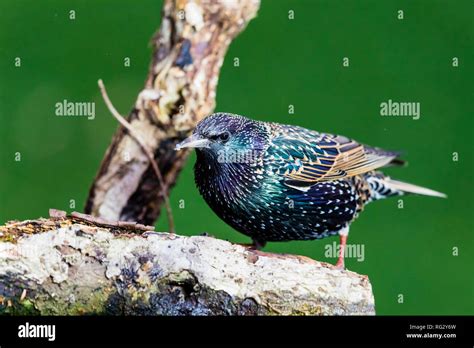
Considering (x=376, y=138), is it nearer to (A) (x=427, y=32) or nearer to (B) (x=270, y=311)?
(A) (x=427, y=32)

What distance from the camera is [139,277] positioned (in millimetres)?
4039

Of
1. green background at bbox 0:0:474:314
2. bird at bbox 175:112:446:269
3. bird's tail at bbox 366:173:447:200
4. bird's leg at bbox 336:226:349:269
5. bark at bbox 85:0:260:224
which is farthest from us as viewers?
green background at bbox 0:0:474:314

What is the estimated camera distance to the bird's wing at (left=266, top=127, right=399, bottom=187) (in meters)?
4.95

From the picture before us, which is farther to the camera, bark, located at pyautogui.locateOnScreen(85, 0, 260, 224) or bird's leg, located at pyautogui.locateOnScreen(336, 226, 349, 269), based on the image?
bark, located at pyautogui.locateOnScreen(85, 0, 260, 224)

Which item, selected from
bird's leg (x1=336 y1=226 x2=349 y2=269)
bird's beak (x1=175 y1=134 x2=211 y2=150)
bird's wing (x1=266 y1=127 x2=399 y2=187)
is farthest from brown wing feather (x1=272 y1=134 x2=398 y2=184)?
bird's beak (x1=175 y1=134 x2=211 y2=150)

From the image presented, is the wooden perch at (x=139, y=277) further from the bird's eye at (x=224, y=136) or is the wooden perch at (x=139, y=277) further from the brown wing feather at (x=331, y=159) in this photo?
the brown wing feather at (x=331, y=159)

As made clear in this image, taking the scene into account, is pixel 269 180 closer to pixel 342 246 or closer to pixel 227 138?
pixel 227 138

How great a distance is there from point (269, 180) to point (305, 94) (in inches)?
123

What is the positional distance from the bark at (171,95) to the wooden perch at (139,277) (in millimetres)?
1416

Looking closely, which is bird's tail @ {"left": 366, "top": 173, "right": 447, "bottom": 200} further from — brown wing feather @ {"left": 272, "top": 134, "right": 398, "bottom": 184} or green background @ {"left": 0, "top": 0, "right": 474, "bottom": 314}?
green background @ {"left": 0, "top": 0, "right": 474, "bottom": 314}

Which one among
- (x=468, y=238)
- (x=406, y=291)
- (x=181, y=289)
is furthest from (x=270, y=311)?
(x=468, y=238)

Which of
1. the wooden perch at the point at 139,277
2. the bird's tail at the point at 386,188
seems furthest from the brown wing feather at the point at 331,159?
the wooden perch at the point at 139,277

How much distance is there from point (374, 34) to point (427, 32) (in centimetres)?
49

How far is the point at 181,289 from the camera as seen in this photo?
408 cm
